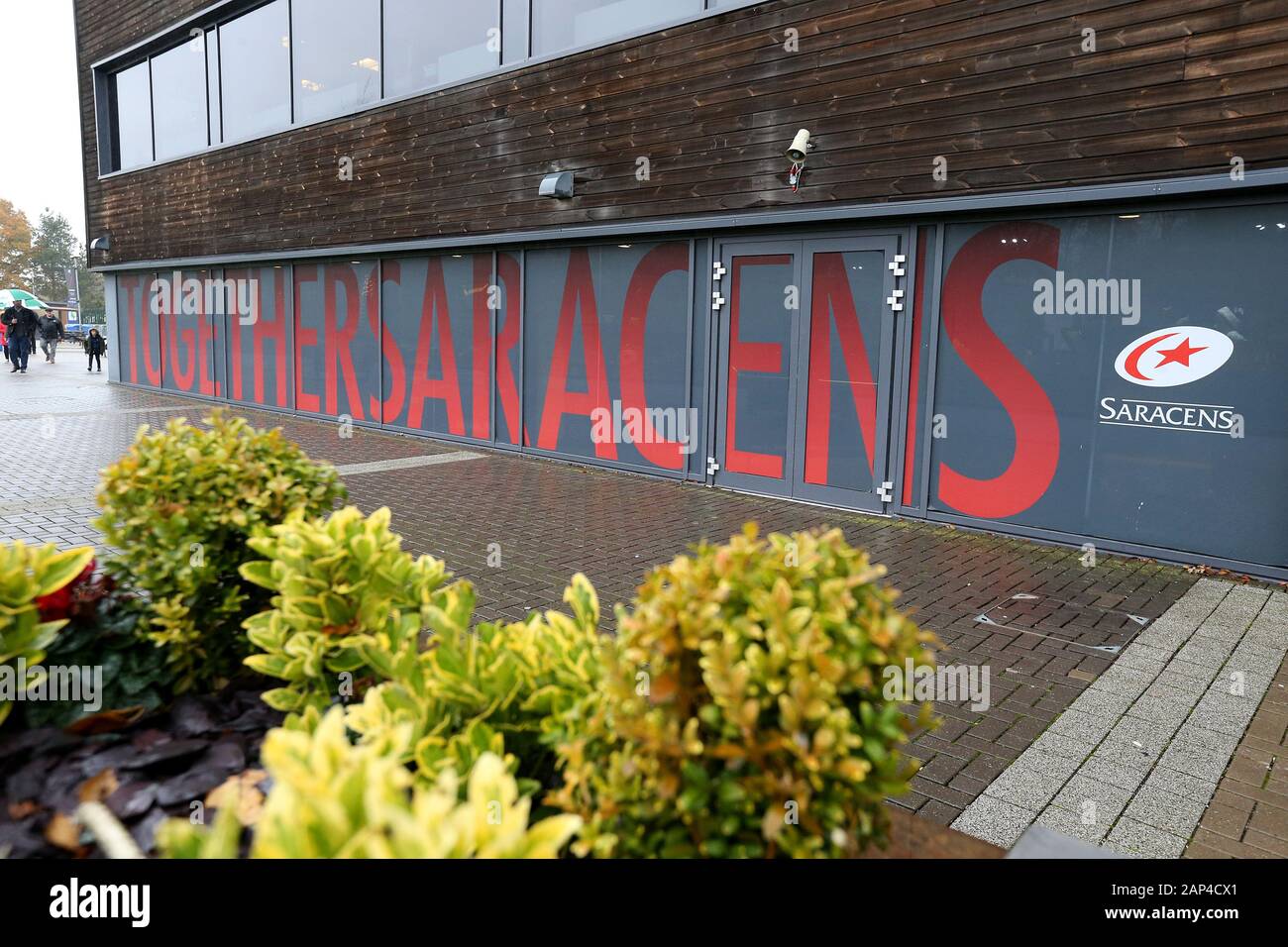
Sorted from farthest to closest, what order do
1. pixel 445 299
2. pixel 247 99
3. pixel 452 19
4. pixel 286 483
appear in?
1. pixel 247 99
2. pixel 445 299
3. pixel 452 19
4. pixel 286 483

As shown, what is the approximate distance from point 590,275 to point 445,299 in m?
3.03

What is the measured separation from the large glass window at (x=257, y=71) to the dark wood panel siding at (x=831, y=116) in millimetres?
1918

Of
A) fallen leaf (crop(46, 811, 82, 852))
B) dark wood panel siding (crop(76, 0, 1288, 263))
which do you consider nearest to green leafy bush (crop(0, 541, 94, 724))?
fallen leaf (crop(46, 811, 82, 852))

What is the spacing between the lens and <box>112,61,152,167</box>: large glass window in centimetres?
2006

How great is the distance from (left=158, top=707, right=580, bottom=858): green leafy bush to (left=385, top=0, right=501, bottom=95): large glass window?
40.3 feet

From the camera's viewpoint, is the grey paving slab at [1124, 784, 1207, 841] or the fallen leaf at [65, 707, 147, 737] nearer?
the fallen leaf at [65, 707, 147, 737]

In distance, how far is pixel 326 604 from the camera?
2514 mm

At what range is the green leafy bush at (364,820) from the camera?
1140mm

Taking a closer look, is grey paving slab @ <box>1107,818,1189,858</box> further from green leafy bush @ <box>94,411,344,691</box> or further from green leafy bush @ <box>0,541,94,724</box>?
green leafy bush @ <box>0,541,94,724</box>

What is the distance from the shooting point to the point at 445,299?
13492 mm

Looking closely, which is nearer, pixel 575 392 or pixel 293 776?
pixel 293 776

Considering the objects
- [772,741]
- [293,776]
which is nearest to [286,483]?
[293,776]

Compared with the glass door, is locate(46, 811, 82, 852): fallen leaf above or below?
below

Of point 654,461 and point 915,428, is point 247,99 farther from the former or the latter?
point 915,428
